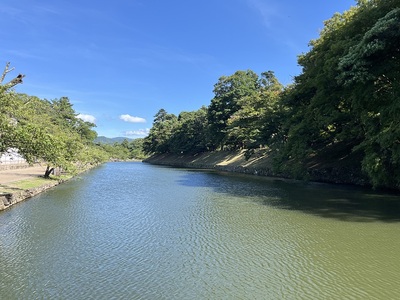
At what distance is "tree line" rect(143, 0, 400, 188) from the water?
139 inches

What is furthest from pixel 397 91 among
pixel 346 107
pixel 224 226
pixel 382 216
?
pixel 224 226

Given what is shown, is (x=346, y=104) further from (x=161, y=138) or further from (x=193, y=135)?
(x=161, y=138)

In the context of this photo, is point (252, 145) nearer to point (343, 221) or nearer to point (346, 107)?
point (346, 107)

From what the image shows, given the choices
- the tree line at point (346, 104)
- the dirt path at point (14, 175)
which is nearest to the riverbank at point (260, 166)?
the tree line at point (346, 104)

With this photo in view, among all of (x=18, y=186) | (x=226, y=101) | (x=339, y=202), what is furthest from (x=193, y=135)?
(x=339, y=202)

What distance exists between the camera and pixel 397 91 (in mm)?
13609

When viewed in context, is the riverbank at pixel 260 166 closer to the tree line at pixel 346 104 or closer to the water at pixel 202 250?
the tree line at pixel 346 104

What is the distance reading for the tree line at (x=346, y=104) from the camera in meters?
13.4

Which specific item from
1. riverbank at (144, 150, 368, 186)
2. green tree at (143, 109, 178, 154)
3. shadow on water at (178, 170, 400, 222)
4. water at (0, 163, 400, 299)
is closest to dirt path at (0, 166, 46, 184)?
water at (0, 163, 400, 299)

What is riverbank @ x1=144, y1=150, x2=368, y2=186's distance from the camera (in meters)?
23.5

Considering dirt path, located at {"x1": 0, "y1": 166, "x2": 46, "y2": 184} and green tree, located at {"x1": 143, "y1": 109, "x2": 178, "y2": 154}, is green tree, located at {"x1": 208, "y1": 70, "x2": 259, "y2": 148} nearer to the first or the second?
green tree, located at {"x1": 143, "y1": 109, "x2": 178, "y2": 154}

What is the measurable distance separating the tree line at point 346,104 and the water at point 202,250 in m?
3.54

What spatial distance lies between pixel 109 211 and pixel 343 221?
9896mm

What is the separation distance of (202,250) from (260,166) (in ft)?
90.8
